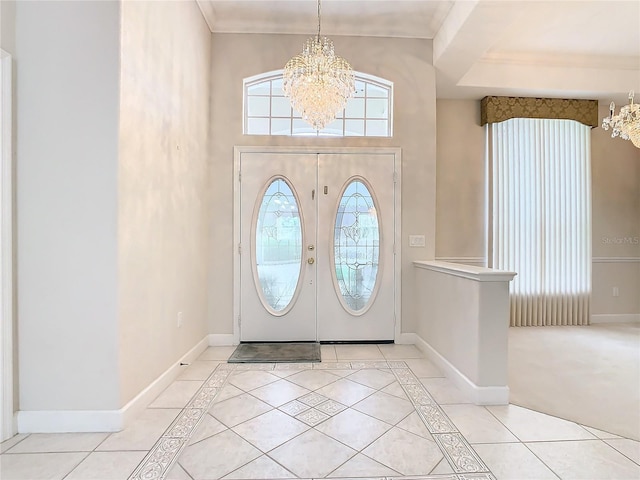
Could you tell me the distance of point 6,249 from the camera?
6.00ft

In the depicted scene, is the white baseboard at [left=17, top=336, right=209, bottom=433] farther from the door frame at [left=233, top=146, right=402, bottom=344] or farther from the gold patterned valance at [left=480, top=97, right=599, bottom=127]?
the gold patterned valance at [left=480, top=97, right=599, bottom=127]

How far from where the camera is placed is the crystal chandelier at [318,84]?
2.66 m

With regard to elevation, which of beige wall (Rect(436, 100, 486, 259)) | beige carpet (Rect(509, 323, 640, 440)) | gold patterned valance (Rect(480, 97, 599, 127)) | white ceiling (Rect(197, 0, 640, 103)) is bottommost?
beige carpet (Rect(509, 323, 640, 440))

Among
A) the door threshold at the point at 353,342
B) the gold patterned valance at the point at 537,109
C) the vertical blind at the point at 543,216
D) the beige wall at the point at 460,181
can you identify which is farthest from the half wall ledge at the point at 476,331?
the gold patterned valance at the point at 537,109

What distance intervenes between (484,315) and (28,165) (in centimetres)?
309

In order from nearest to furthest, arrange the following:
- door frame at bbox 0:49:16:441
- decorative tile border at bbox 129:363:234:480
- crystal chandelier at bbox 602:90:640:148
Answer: decorative tile border at bbox 129:363:234:480 → door frame at bbox 0:49:16:441 → crystal chandelier at bbox 602:90:640:148

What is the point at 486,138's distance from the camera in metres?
4.30

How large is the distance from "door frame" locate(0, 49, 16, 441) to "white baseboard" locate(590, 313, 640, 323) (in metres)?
6.22

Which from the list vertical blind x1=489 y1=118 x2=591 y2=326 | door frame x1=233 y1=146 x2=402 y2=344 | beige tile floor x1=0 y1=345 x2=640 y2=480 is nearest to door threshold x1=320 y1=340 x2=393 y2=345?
door frame x1=233 y1=146 x2=402 y2=344

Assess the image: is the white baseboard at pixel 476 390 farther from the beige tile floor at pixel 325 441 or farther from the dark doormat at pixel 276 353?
the dark doormat at pixel 276 353

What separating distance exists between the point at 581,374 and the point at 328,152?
323cm

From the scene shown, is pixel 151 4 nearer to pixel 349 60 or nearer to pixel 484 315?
pixel 349 60

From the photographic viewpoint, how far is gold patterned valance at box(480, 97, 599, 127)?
4164mm

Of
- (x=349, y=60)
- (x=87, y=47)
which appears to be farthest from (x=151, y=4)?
(x=349, y=60)
